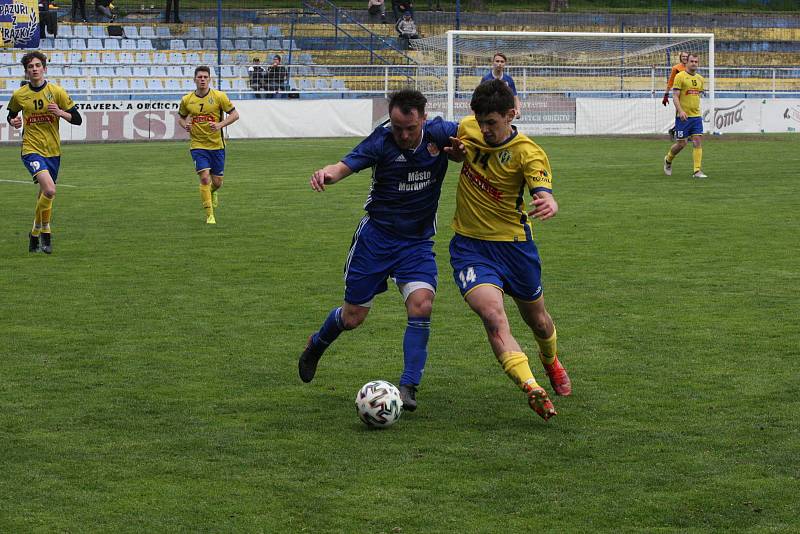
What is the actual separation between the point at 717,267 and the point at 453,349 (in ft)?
14.4

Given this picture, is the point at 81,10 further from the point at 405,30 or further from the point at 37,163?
the point at 37,163

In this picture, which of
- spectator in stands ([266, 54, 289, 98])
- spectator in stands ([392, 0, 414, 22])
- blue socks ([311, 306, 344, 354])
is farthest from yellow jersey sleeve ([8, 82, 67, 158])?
spectator in stands ([392, 0, 414, 22])

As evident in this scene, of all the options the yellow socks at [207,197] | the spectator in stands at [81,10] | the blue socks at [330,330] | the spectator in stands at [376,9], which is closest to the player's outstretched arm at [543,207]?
the blue socks at [330,330]

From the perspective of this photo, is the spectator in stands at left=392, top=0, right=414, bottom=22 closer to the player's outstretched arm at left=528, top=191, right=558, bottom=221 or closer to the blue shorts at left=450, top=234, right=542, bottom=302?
the blue shorts at left=450, top=234, right=542, bottom=302

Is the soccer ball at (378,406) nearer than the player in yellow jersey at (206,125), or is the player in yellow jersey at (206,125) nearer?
the soccer ball at (378,406)

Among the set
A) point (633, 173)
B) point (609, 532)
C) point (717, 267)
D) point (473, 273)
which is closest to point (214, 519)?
point (609, 532)

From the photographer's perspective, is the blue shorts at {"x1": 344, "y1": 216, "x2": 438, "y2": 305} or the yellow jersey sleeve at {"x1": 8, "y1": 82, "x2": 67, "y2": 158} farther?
the yellow jersey sleeve at {"x1": 8, "y1": 82, "x2": 67, "y2": 158}

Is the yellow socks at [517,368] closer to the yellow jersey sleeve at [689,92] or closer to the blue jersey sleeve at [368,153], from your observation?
the blue jersey sleeve at [368,153]

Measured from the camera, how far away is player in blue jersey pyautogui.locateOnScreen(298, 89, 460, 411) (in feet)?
22.6

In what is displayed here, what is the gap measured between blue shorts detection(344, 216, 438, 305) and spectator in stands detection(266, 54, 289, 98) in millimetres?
28724

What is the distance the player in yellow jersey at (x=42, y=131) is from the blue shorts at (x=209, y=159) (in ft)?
8.94

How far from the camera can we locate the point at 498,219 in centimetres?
687

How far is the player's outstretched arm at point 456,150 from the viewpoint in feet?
22.0

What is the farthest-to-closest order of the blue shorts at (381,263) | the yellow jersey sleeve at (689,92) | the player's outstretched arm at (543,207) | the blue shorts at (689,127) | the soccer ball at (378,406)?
1. the yellow jersey sleeve at (689,92)
2. the blue shorts at (689,127)
3. the blue shorts at (381,263)
4. the soccer ball at (378,406)
5. the player's outstretched arm at (543,207)
